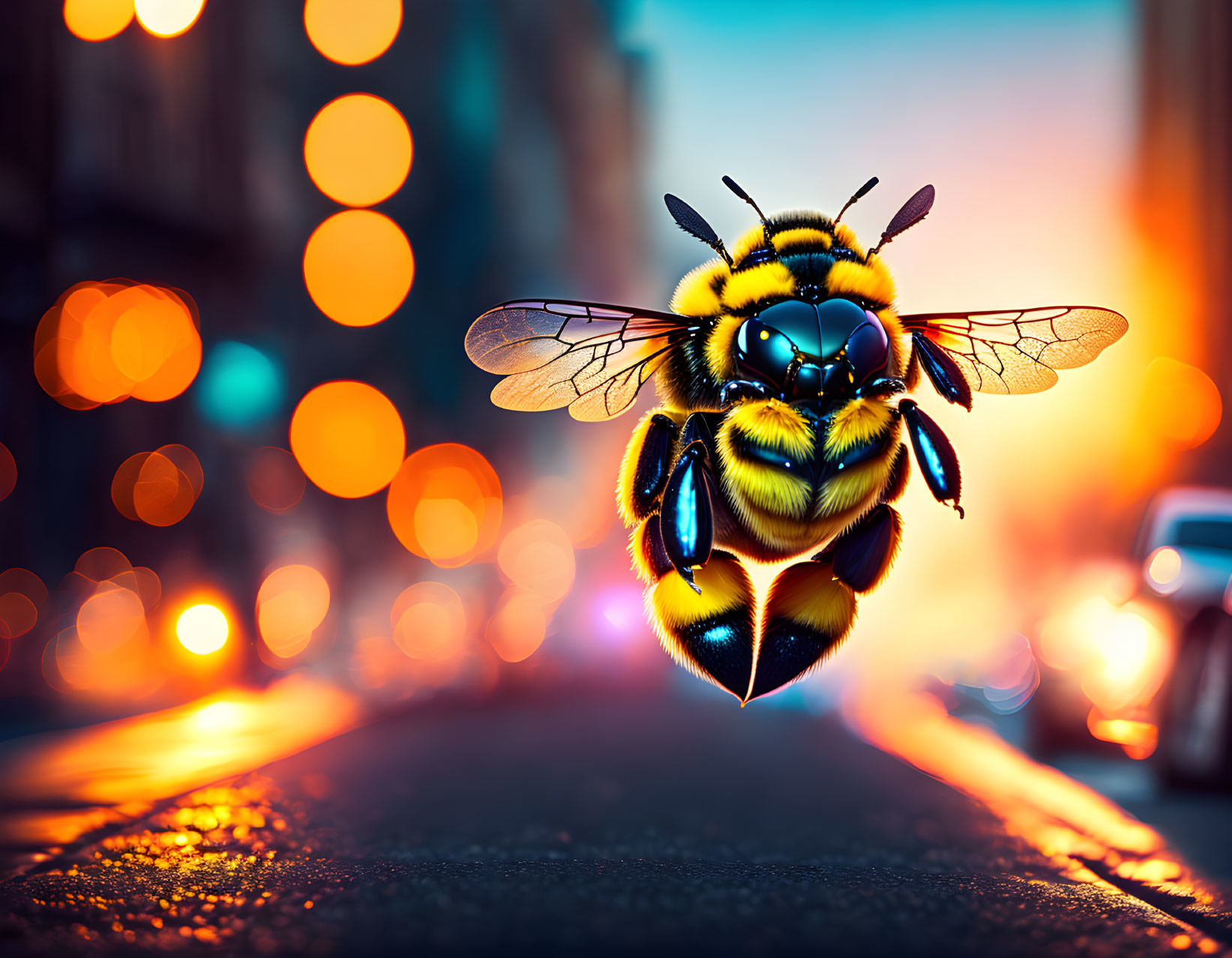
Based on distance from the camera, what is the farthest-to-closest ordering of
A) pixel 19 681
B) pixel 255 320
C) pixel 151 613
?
pixel 255 320
pixel 151 613
pixel 19 681

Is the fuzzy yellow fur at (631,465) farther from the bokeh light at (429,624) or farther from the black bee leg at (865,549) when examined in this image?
the bokeh light at (429,624)

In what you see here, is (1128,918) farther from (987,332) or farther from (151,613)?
(151,613)

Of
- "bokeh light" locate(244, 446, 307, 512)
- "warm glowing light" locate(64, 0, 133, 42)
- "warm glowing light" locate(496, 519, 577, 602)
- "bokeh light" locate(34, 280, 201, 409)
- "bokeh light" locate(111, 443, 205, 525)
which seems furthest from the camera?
"warm glowing light" locate(496, 519, 577, 602)

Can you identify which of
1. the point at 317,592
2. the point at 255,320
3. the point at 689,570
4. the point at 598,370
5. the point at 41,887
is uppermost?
the point at 255,320

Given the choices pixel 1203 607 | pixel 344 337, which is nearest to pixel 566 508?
pixel 344 337

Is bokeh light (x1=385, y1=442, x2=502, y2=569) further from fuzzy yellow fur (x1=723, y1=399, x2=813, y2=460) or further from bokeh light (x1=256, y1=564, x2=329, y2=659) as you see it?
fuzzy yellow fur (x1=723, y1=399, x2=813, y2=460)

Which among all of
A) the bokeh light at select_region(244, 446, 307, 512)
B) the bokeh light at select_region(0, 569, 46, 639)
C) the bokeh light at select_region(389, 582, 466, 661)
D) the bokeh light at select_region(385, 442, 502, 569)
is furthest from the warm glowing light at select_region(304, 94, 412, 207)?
the bokeh light at select_region(0, 569, 46, 639)
